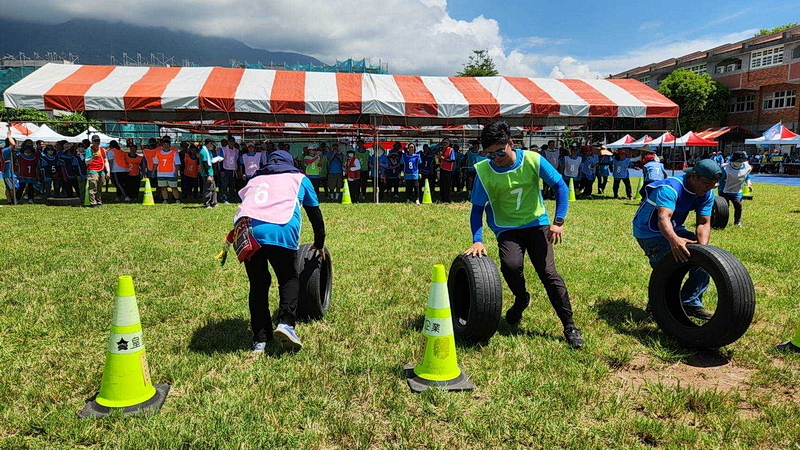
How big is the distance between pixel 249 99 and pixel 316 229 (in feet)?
35.4

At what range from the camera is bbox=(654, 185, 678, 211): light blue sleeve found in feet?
13.3

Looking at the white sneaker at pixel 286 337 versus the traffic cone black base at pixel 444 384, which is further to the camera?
the white sneaker at pixel 286 337

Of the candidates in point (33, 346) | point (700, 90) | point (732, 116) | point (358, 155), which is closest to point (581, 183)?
point (358, 155)

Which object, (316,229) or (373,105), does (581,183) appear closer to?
(373,105)

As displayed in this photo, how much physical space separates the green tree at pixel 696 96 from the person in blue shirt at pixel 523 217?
5115 cm

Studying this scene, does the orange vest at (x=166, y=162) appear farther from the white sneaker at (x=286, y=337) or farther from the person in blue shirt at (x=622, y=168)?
the person in blue shirt at (x=622, y=168)

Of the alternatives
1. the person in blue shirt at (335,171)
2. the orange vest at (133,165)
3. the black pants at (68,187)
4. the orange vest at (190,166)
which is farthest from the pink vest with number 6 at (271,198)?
the black pants at (68,187)

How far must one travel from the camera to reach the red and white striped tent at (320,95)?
12953mm

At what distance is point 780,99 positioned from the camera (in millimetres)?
42844

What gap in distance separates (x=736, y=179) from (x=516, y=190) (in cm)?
803

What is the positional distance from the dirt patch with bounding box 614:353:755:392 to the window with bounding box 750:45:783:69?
177 ft

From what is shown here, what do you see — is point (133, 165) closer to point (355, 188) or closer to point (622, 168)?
point (355, 188)

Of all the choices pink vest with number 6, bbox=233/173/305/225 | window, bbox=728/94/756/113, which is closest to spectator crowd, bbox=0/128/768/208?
pink vest with number 6, bbox=233/173/305/225

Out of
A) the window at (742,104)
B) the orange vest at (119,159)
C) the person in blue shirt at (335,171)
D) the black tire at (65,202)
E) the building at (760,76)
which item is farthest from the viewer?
the window at (742,104)
